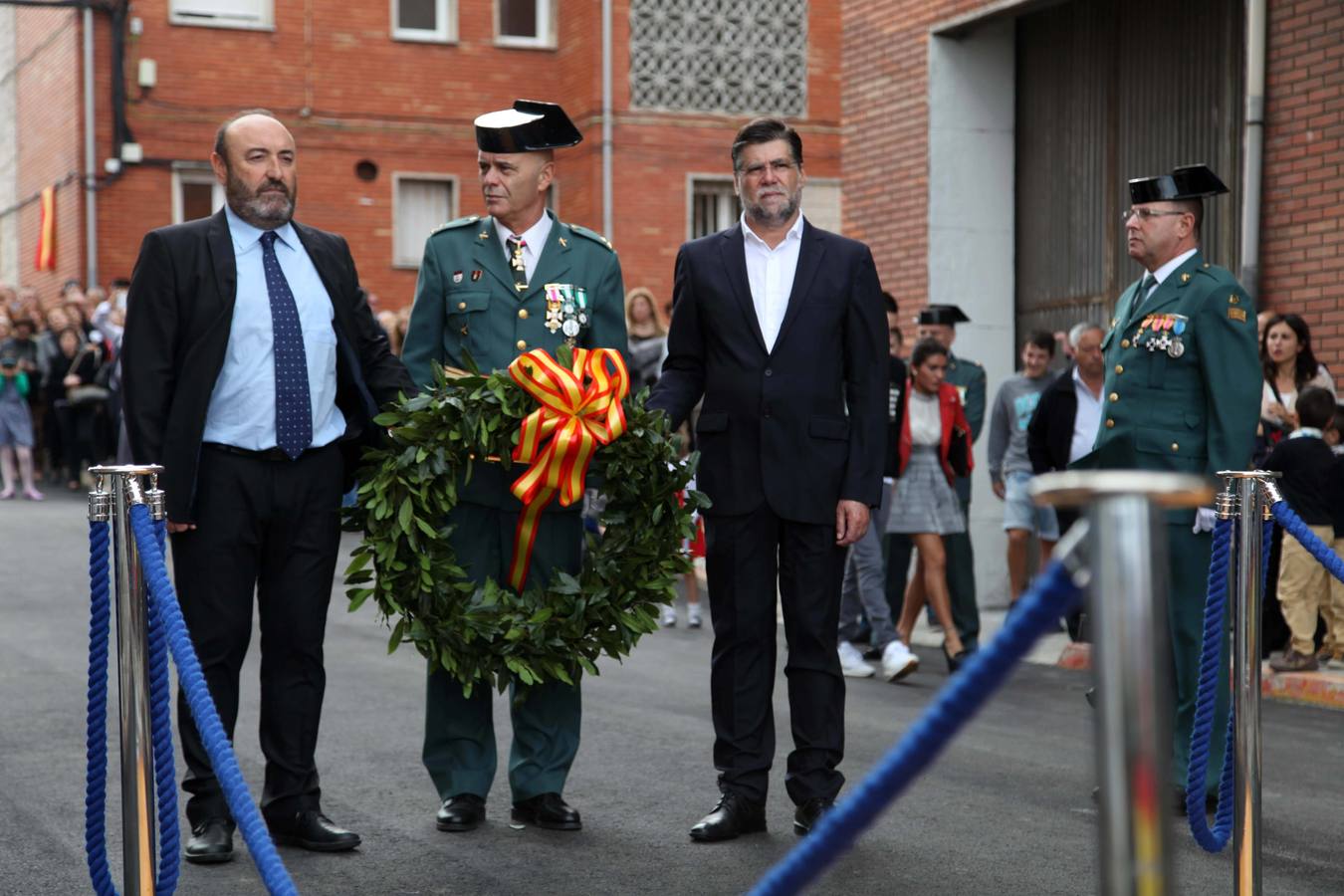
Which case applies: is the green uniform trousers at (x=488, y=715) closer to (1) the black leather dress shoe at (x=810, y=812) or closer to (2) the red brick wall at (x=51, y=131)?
(1) the black leather dress shoe at (x=810, y=812)

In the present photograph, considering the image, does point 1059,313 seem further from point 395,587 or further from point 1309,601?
point 395,587

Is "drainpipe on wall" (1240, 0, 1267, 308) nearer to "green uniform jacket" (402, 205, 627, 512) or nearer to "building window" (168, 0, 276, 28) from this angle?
"green uniform jacket" (402, 205, 627, 512)

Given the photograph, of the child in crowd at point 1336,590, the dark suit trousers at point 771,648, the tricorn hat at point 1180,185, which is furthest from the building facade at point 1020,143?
the dark suit trousers at point 771,648

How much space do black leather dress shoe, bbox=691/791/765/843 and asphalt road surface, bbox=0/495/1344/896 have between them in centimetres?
5

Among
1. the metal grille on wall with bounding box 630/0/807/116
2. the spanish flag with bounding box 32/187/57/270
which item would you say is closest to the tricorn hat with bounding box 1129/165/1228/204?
the metal grille on wall with bounding box 630/0/807/116

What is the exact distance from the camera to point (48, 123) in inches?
1177

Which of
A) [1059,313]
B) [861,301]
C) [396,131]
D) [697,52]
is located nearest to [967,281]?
[1059,313]

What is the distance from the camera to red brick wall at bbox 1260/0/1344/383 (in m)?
10.7

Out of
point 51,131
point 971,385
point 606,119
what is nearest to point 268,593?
point 971,385

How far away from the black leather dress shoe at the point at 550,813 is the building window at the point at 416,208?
2380 centimetres

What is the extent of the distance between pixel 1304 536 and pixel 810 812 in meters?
1.83

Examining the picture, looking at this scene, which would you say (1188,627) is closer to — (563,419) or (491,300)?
(563,419)

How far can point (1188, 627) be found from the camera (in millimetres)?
6715

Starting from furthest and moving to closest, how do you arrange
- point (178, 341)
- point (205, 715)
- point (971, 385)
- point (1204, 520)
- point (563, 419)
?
point (971, 385) → point (1204, 520) → point (563, 419) → point (178, 341) → point (205, 715)
